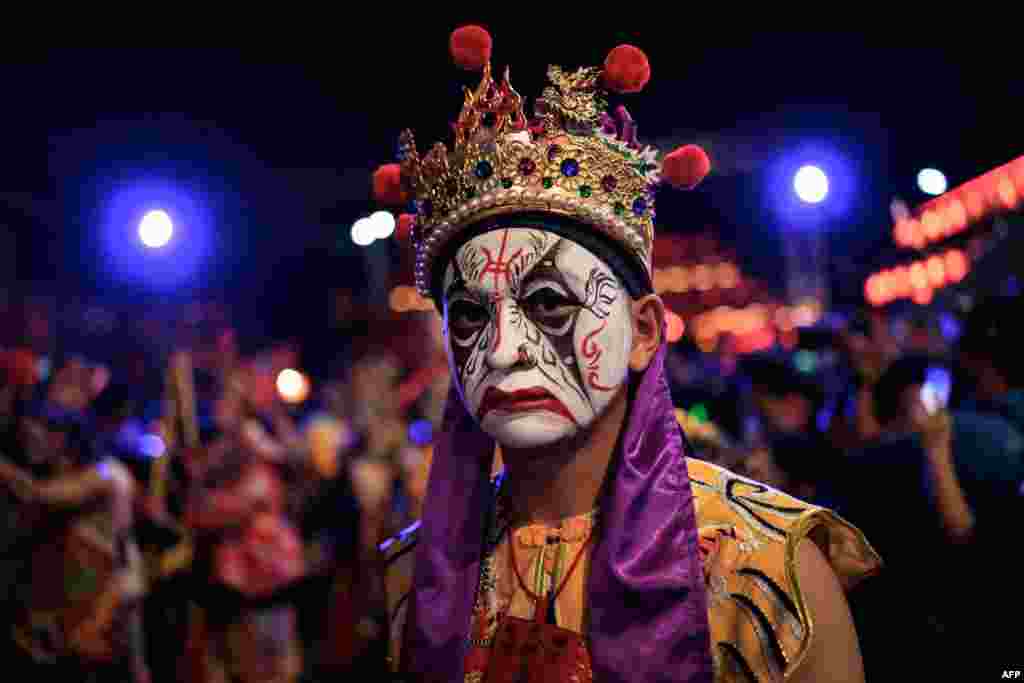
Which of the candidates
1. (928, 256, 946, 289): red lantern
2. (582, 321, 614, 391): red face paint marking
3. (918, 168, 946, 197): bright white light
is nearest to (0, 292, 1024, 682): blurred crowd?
(582, 321, 614, 391): red face paint marking

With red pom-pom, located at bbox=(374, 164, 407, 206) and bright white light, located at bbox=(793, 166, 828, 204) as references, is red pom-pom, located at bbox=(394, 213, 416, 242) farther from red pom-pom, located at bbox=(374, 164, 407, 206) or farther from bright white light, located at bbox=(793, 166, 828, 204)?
bright white light, located at bbox=(793, 166, 828, 204)

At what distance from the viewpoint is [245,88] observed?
21.9 ft

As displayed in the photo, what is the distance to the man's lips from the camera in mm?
2141

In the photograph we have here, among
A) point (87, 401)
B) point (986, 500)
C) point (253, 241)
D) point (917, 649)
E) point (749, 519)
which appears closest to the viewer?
point (749, 519)

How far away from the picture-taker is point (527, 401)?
214 centimetres

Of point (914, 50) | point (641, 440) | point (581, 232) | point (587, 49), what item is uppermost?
point (914, 50)

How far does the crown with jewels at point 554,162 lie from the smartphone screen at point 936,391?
7.22 ft

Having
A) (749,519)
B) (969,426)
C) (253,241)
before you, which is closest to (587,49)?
(749,519)

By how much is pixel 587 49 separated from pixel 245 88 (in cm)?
428

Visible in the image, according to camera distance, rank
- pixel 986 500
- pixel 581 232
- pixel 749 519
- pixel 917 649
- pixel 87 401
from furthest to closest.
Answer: pixel 87 401, pixel 986 500, pixel 917 649, pixel 581 232, pixel 749 519

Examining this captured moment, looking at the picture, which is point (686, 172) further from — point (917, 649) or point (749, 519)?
point (917, 649)

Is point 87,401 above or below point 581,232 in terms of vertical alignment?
above

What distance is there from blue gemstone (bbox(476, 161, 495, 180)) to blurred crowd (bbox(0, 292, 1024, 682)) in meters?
1.55

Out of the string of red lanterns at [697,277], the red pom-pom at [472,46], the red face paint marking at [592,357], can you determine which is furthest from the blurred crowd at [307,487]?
the string of red lanterns at [697,277]
